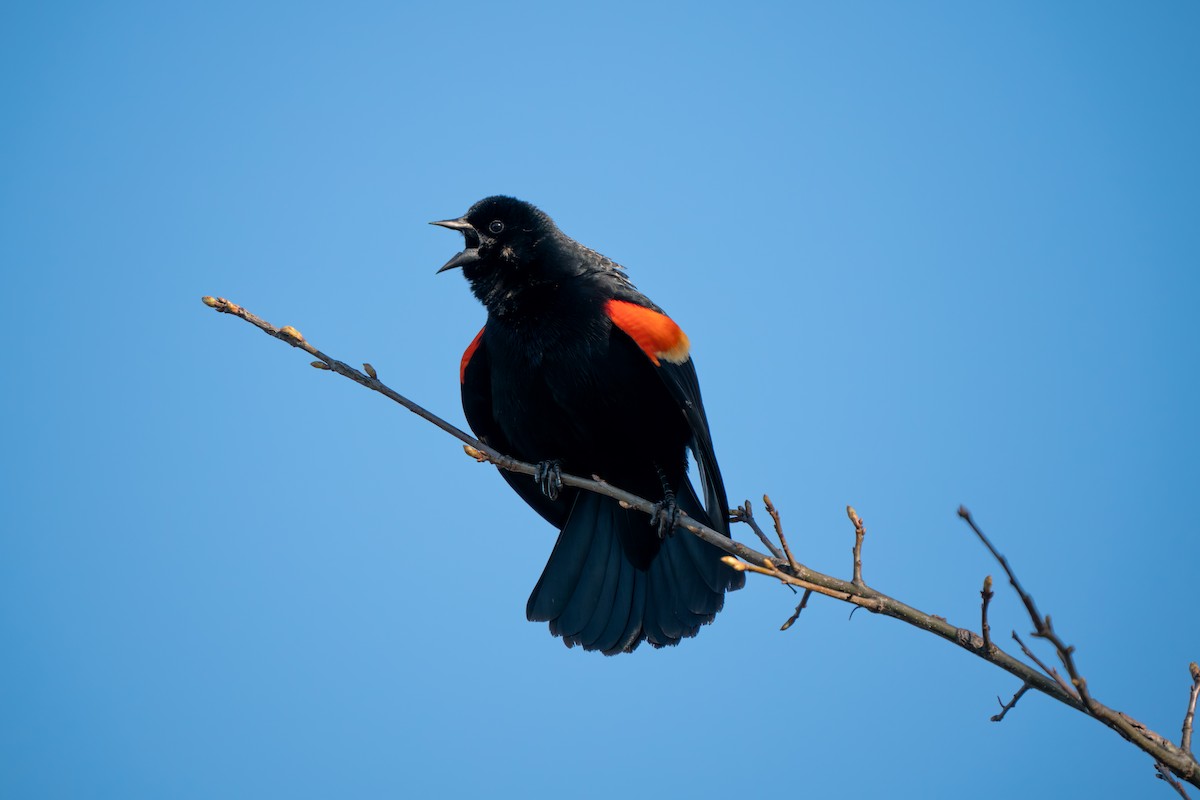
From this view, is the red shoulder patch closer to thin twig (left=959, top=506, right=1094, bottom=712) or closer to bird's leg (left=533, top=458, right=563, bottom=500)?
bird's leg (left=533, top=458, right=563, bottom=500)

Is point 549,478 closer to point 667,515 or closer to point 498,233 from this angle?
point 667,515

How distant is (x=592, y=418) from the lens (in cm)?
466

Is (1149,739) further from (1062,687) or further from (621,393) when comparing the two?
(621,393)

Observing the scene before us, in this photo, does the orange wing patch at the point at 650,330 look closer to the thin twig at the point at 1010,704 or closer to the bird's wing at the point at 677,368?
the bird's wing at the point at 677,368

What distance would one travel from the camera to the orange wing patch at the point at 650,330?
460 centimetres

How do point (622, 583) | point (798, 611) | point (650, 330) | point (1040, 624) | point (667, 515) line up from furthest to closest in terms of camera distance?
point (622, 583)
point (650, 330)
point (667, 515)
point (798, 611)
point (1040, 624)

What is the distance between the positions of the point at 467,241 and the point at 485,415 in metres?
0.91

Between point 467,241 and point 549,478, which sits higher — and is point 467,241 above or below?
above

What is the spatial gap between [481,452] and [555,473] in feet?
1.89

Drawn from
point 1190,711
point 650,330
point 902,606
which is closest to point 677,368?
point 650,330

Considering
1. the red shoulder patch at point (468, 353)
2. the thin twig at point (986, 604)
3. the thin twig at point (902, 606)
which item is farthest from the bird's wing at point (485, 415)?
the thin twig at point (986, 604)

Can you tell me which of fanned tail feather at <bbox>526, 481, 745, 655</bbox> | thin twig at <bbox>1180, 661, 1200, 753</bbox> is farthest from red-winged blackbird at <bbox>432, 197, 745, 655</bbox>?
thin twig at <bbox>1180, 661, 1200, 753</bbox>

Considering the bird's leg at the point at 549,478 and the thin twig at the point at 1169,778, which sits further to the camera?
the bird's leg at the point at 549,478

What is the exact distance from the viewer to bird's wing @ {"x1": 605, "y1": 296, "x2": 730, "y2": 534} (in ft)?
15.1
